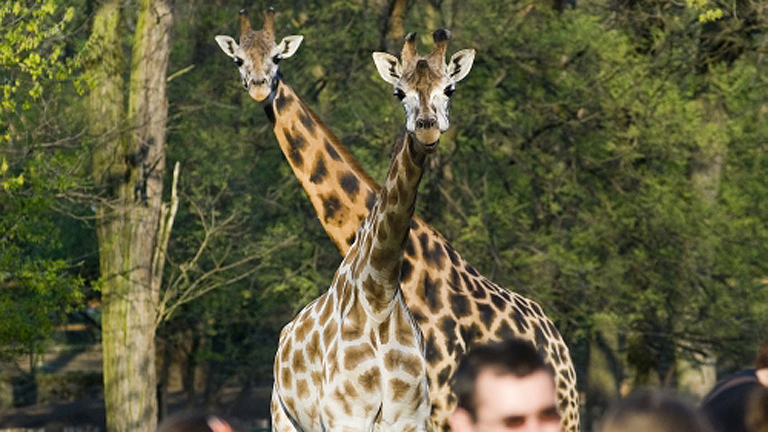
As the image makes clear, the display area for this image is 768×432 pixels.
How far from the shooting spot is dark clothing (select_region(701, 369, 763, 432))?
4.29 meters

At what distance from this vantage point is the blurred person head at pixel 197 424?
3.13 metres

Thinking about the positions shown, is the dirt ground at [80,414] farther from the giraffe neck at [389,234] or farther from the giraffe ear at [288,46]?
the giraffe neck at [389,234]

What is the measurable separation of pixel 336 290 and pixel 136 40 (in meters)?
11.0

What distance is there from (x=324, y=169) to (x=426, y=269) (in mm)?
1099

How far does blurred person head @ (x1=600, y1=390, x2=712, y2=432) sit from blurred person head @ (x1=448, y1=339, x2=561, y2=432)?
15 cm

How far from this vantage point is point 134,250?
57.6ft

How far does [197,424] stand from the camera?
3143 millimetres

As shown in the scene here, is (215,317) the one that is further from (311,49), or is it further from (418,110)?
(418,110)

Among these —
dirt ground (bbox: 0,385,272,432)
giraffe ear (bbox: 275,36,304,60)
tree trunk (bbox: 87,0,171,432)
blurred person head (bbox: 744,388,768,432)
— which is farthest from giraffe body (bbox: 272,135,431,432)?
dirt ground (bbox: 0,385,272,432)

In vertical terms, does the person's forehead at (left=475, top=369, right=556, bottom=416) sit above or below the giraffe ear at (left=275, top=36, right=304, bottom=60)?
below

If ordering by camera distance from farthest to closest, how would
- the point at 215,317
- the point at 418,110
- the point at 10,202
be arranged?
the point at 215,317 < the point at 10,202 < the point at 418,110

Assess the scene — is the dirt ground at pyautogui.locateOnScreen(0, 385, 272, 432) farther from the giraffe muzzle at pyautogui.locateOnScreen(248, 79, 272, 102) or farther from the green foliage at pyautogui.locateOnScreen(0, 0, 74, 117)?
the giraffe muzzle at pyautogui.locateOnScreen(248, 79, 272, 102)

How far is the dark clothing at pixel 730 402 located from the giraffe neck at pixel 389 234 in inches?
91.4

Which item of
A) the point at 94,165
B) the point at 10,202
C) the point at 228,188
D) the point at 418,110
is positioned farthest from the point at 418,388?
the point at 228,188
